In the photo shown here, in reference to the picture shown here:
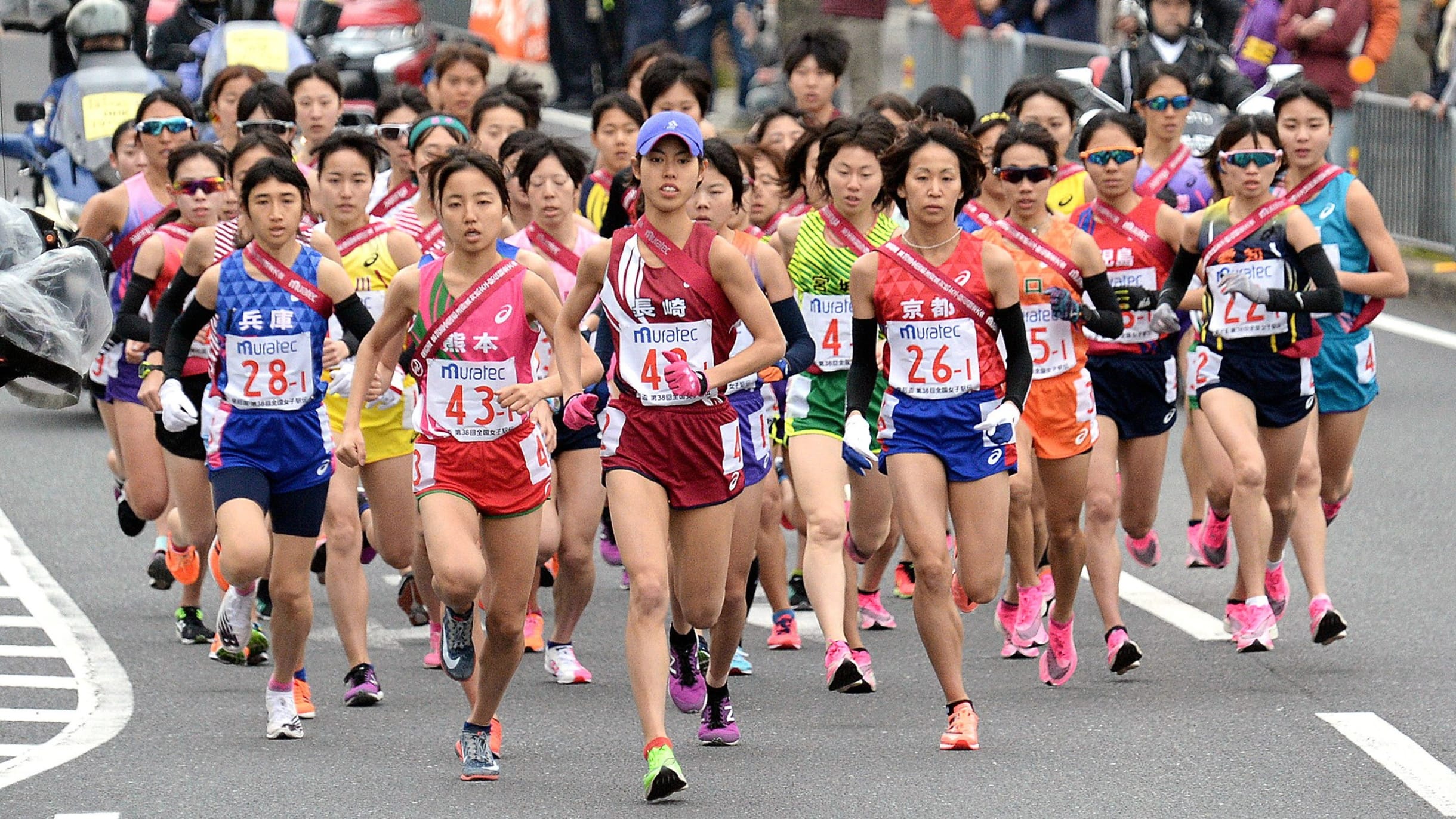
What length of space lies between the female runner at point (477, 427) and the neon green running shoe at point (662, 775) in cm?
65

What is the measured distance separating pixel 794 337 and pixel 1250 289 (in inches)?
87.9

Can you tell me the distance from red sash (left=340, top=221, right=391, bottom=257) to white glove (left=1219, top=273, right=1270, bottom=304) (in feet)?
11.1

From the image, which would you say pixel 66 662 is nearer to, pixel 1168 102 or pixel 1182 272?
pixel 1182 272

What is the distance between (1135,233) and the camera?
1095 cm

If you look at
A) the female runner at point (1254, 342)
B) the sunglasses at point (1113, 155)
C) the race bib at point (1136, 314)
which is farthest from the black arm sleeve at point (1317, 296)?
the sunglasses at point (1113, 155)

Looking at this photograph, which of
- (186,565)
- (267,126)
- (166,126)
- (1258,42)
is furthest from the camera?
(1258,42)

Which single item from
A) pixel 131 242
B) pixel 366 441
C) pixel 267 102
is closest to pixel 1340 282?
pixel 366 441

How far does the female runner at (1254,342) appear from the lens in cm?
1053

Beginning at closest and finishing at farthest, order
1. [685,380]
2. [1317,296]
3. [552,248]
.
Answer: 1. [685,380]
2. [1317,296]
3. [552,248]

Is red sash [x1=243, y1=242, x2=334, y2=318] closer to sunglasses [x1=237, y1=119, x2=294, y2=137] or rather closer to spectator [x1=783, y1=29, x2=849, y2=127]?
sunglasses [x1=237, y1=119, x2=294, y2=137]

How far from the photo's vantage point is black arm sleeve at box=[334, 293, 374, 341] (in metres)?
9.65

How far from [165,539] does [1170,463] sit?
19.9ft

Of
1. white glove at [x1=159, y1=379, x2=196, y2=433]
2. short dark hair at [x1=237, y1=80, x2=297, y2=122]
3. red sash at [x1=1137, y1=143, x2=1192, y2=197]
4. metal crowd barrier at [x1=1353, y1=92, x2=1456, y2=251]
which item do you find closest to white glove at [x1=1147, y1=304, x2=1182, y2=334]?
red sash at [x1=1137, y1=143, x2=1192, y2=197]

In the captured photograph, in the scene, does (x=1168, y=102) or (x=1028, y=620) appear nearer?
(x=1028, y=620)
